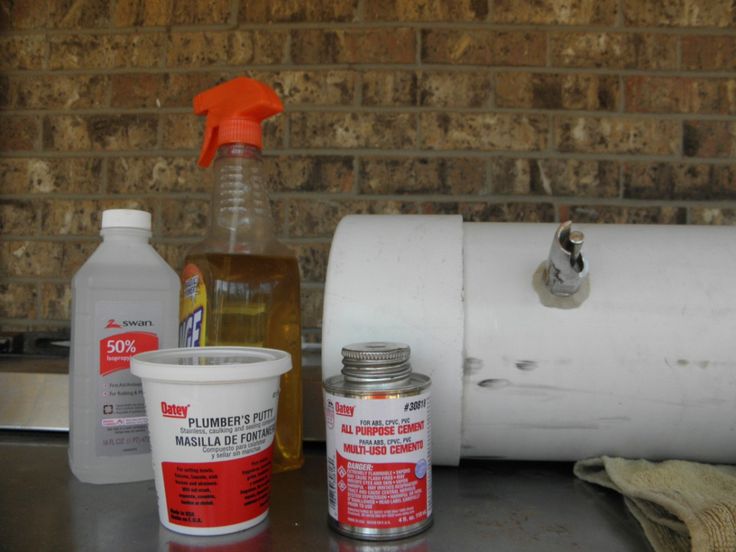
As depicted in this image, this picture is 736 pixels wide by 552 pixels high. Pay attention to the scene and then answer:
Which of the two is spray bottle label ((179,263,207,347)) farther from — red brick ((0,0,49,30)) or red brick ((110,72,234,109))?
red brick ((0,0,49,30))

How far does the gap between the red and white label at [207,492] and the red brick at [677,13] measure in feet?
4.15

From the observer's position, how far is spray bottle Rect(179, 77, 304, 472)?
75 centimetres

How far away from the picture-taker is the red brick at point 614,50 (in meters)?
1.32

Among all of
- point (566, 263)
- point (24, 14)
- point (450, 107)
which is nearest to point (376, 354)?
point (566, 263)

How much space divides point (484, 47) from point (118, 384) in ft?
3.40

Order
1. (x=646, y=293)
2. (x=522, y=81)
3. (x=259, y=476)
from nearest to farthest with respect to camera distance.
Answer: (x=259, y=476)
(x=646, y=293)
(x=522, y=81)

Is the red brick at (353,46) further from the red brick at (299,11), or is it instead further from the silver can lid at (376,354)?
the silver can lid at (376,354)

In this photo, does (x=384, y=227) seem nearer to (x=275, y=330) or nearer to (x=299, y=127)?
(x=275, y=330)

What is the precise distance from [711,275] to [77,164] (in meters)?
→ 1.30

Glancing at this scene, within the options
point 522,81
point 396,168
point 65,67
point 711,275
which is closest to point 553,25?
point 522,81

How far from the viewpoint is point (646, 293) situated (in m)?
0.69

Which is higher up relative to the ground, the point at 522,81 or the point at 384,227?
the point at 522,81

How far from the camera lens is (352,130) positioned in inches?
52.6

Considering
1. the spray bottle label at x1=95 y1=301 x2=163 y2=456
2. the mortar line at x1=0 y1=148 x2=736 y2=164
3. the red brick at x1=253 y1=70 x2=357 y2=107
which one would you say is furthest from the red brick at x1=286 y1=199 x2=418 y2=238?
the spray bottle label at x1=95 y1=301 x2=163 y2=456
